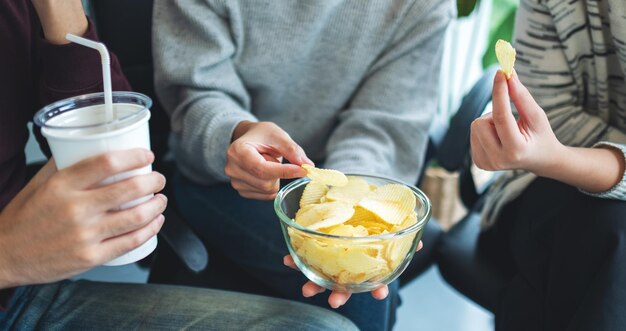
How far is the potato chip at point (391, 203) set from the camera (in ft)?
2.60

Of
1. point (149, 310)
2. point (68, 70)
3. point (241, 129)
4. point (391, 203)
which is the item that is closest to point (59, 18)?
point (68, 70)

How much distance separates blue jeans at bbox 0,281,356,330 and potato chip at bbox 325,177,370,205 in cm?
21

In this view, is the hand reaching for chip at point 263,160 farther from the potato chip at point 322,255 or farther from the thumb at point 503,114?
the thumb at point 503,114

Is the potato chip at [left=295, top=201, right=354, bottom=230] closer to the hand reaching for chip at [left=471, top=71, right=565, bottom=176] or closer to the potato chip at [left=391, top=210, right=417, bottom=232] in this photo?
the potato chip at [left=391, top=210, right=417, bottom=232]

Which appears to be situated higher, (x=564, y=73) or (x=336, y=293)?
(x=564, y=73)

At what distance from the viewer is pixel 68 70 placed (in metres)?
0.90

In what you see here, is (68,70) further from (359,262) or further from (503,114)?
(503,114)

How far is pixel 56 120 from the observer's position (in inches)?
26.9

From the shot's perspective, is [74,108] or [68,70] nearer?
[74,108]

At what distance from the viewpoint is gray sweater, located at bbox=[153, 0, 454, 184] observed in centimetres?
117

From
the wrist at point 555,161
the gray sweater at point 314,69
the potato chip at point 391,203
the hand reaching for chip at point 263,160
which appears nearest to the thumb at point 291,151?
the hand reaching for chip at point 263,160

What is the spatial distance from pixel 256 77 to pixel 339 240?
1.99 feet

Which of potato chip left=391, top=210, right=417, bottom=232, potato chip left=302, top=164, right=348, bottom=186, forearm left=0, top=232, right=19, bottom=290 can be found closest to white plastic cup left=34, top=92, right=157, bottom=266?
forearm left=0, top=232, right=19, bottom=290

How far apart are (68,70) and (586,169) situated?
0.79 metres
